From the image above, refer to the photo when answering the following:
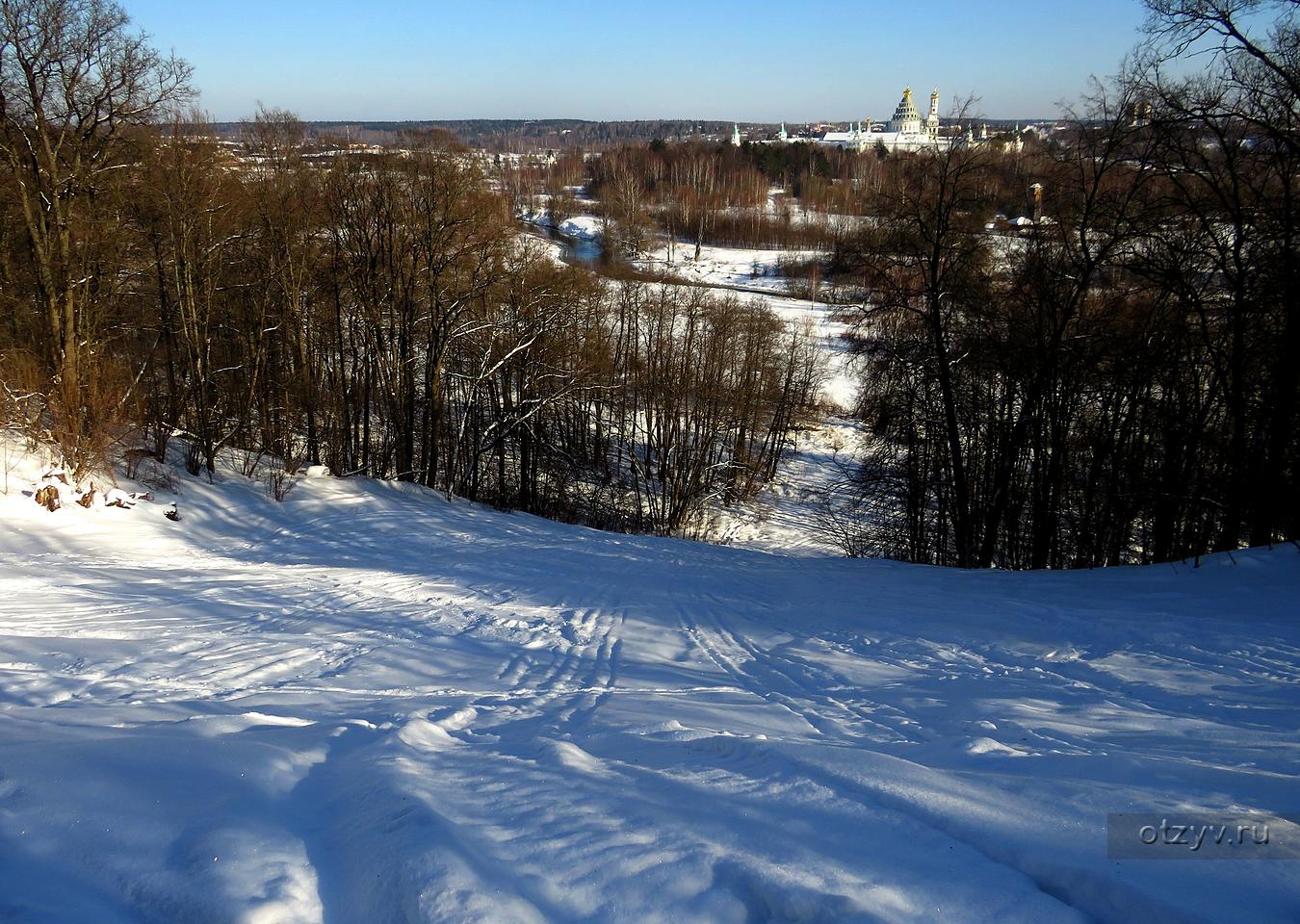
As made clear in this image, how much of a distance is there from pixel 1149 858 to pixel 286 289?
21.7 m

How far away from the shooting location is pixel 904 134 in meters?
31.2

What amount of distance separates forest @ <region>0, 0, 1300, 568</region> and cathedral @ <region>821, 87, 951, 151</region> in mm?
753

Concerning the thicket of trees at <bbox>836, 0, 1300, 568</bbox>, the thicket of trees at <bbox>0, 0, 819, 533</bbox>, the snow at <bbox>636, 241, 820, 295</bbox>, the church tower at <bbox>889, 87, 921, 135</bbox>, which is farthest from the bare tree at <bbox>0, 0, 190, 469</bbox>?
→ the church tower at <bbox>889, 87, 921, 135</bbox>

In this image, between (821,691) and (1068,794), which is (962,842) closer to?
(1068,794)

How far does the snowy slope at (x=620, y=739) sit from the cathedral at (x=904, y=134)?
29.7 feet

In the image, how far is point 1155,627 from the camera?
7.99 m

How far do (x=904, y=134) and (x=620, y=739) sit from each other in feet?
107

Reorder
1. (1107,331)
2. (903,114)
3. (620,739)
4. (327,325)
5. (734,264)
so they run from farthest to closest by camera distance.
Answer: (903,114) → (734,264) → (327,325) → (1107,331) → (620,739)

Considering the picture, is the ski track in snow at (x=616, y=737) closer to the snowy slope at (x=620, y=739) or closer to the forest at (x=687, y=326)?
the snowy slope at (x=620, y=739)

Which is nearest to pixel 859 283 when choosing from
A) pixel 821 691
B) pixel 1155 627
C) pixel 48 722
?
pixel 1155 627

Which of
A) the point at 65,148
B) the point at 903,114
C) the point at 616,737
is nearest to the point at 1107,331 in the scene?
the point at 616,737

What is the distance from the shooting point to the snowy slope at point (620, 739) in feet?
10.3

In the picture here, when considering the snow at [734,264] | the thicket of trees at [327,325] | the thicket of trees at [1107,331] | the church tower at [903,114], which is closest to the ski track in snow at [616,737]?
the thicket of trees at [1107,331]

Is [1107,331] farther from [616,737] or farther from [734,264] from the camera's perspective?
[734,264]
